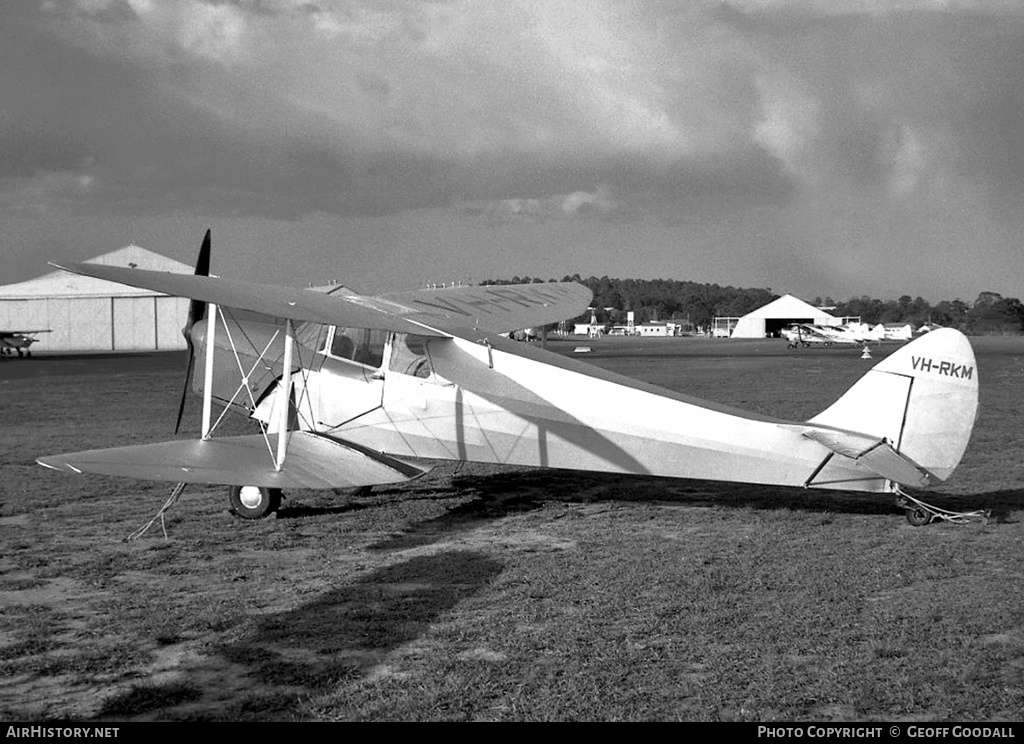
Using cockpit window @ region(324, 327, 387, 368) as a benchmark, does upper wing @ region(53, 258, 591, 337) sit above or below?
above

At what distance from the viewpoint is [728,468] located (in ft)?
25.1

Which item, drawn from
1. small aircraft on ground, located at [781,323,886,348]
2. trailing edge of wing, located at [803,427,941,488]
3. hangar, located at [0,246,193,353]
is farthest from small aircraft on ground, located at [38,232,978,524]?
hangar, located at [0,246,193,353]

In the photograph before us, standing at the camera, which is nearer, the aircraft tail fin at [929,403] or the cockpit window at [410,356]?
the aircraft tail fin at [929,403]

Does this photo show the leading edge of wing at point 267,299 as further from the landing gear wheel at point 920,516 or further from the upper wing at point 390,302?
the landing gear wheel at point 920,516

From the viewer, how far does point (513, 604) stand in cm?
563

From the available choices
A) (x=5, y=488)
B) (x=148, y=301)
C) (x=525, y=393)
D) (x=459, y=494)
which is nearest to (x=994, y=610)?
(x=525, y=393)

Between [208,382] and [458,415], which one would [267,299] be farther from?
[458,415]

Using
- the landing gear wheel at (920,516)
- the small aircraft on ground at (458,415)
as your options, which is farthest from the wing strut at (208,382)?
the landing gear wheel at (920,516)

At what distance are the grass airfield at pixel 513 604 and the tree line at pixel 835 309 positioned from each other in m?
69.5

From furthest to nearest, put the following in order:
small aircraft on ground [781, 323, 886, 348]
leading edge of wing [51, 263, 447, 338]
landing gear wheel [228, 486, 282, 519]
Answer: small aircraft on ground [781, 323, 886, 348] → landing gear wheel [228, 486, 282, 519] → leading edge of wing [51, 263, 447, 338]

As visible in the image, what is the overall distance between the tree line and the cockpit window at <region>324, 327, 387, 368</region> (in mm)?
69430

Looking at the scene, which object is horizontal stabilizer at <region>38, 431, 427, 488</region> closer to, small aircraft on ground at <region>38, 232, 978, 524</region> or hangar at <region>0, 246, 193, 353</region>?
small aircraft on ground at <region>38, 232, 978, 524</region>

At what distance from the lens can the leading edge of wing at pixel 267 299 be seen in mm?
6605

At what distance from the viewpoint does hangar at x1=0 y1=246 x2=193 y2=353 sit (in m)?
63.2
